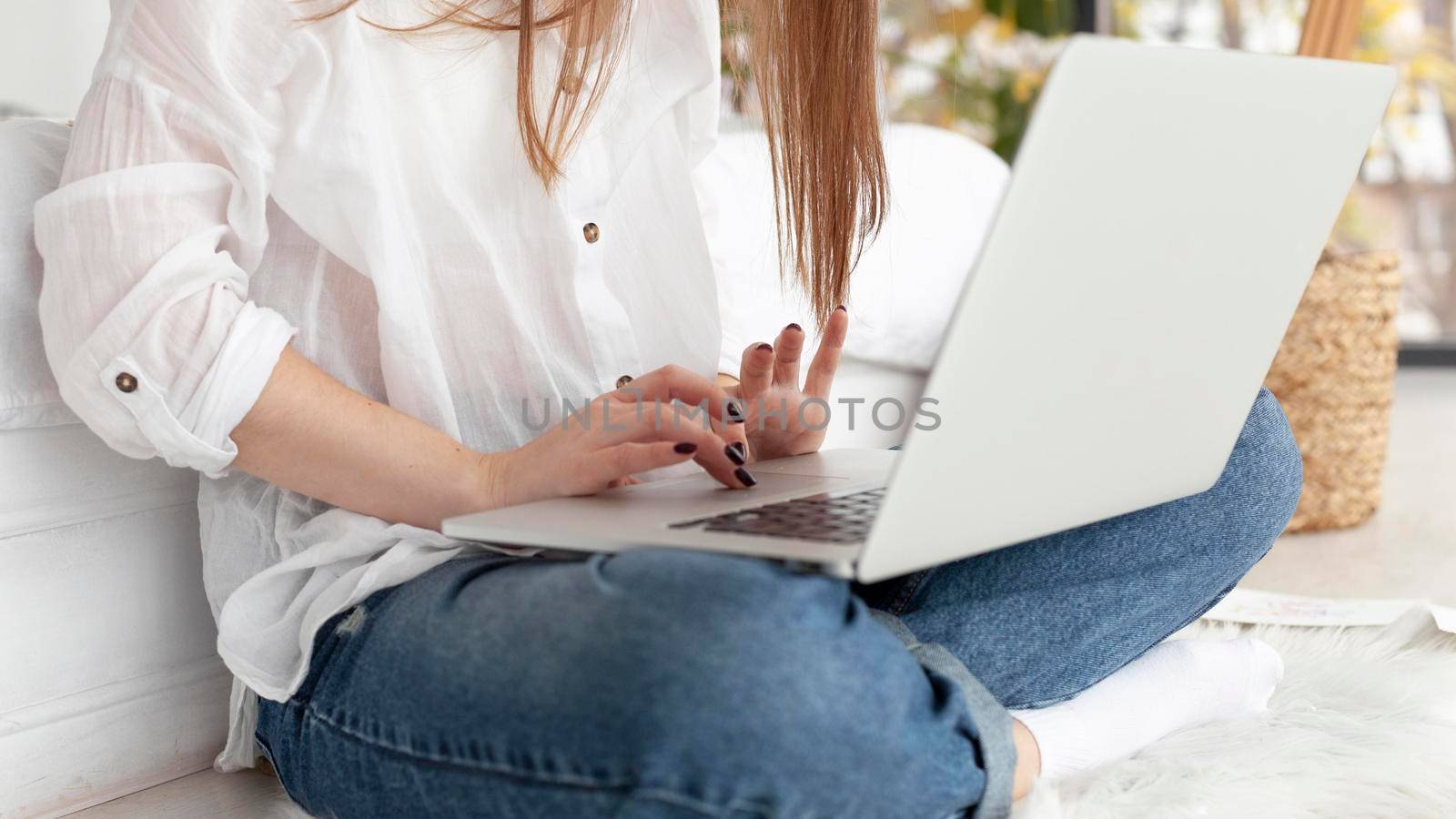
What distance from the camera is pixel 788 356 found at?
96 centimetres

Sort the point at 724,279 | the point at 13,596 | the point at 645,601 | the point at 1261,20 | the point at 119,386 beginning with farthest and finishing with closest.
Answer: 1. the point at 1261,20
2. the point at 724,279
3. the point at 13,596
4. the point at 119,386
5. the point at 645,601

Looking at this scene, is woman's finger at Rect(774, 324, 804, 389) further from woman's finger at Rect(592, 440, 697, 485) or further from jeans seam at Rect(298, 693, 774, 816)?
jeans seam at Rect(298, 693, 774, 816)

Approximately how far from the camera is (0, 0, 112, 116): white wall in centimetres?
360

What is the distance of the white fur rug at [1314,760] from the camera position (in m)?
0.86

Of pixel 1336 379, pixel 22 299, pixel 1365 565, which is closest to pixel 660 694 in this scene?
pixel 22 299

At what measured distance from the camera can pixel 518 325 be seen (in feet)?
3.04

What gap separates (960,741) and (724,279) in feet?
1.90

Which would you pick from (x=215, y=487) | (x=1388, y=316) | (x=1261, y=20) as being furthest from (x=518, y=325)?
(x=1261, y=20)

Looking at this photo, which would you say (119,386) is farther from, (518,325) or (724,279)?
(724,279)

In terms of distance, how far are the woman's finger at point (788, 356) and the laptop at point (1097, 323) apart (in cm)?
13

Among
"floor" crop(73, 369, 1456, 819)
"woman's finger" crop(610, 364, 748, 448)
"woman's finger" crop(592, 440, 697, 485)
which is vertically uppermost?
"woman's finger" crop(592, 440, 697, 485)

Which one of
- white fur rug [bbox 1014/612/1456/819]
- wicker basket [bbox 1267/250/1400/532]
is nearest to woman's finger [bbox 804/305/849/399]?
A: white fur rug [bbox 1014/612/1456/819]

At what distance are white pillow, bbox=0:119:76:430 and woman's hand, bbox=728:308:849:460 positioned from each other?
1.58 feet

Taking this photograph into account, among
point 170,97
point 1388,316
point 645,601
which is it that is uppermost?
point 170,97
